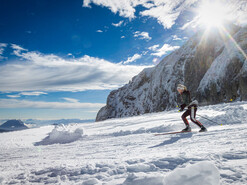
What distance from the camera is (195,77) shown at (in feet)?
116

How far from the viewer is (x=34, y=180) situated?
259cm

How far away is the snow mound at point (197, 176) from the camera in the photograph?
1668 millimetres

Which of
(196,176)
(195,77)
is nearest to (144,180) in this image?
(196,176)

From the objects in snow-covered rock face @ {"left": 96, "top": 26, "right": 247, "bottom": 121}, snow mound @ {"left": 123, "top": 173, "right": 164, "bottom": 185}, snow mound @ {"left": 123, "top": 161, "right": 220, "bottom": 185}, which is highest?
snow-covered rock face @ {"left": 96, "top": 26, "right": 247, "bottom": 121}

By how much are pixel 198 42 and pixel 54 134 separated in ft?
130

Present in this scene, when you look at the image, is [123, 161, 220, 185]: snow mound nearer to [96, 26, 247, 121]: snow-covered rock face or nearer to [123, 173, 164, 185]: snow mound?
[123, 173, 164, 185]: snow mound

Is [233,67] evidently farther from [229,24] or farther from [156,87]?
[156,87]

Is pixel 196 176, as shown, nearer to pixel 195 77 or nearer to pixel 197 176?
pixel 197 176

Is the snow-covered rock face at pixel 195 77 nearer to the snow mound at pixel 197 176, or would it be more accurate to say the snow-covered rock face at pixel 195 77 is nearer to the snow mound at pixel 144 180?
the snow mound at pixel 197 176

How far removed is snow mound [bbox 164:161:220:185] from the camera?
167 centimetres

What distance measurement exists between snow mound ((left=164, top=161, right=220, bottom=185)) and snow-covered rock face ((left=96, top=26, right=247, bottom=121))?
24.6 metres

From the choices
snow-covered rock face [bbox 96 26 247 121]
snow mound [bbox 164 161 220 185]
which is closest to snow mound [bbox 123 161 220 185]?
snow mound [bbox 164 161 220 185]

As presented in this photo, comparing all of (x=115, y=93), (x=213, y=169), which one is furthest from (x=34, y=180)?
(x=115, y=93)

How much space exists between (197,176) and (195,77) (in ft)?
122
